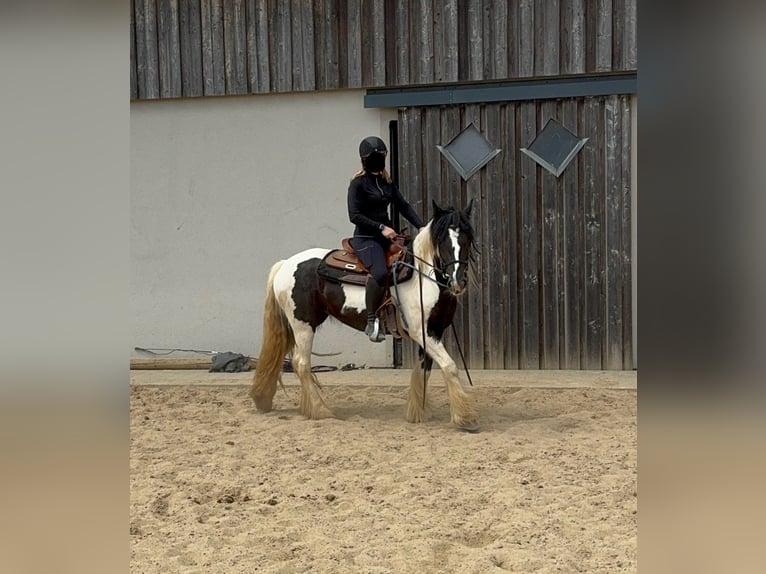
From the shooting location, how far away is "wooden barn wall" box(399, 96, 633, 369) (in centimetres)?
739

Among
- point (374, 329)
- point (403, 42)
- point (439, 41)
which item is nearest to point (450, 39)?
point (439, 41)

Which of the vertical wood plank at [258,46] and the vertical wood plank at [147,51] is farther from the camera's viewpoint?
the vertical wood plank at [147,51]

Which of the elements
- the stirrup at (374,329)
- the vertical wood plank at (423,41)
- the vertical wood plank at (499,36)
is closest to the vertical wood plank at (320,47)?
the vertical wood plank at (423,41)

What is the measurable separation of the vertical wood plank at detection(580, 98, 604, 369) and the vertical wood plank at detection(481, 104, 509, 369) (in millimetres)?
735

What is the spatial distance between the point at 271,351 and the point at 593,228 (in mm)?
3317

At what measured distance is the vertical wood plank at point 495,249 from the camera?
25.1ft

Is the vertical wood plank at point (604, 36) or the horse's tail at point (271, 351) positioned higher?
the vertical wood plank at point (604, 36)

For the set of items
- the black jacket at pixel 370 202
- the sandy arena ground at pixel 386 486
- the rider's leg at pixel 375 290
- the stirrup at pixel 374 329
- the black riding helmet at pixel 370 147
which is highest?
the black riding helmet at pixel 370 147

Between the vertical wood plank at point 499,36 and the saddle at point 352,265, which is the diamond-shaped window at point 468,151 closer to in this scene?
A: the vertical wood plank at point 499,36

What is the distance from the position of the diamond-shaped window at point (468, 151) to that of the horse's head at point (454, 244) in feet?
8.41
